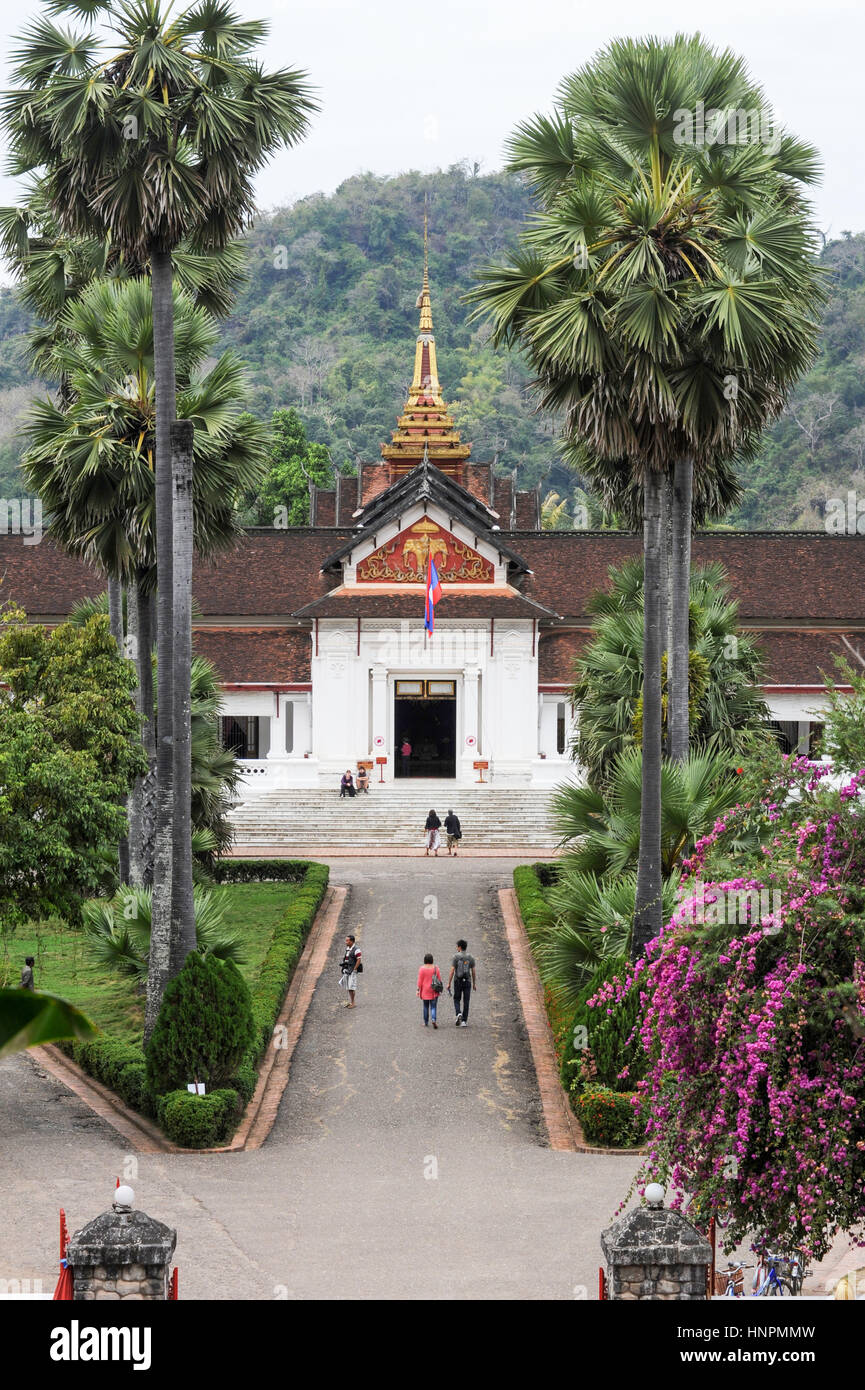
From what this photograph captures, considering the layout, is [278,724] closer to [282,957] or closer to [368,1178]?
[282,957]

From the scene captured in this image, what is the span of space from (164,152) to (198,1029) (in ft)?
32.1

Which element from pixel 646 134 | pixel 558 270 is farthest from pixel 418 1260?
pixel 646 134

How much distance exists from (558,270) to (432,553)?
26846 millimetres

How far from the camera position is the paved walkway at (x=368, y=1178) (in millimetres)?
13453

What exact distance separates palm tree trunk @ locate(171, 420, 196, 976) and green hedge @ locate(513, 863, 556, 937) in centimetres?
732

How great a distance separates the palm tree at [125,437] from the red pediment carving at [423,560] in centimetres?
2302

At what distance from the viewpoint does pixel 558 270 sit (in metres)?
18.5

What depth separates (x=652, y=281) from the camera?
17688 millimetres

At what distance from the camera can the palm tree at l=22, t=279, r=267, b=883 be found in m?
21.2

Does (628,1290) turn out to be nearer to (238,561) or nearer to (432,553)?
(432,553)

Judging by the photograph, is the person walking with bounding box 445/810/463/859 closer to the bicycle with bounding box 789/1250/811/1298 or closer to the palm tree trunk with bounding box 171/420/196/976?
the palm tree trunk with bounding box 171/420/196/976

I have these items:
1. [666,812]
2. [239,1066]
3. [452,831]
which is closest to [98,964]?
[239,1066]

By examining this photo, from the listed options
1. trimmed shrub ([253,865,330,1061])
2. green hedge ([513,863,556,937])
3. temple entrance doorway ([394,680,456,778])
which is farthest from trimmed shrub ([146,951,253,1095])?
temple entrance doorway ([394,680,456,778])

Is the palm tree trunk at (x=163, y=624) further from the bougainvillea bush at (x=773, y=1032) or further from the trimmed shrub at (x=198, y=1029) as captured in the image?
the bougainvillea bush at (x=773, y=1032)
